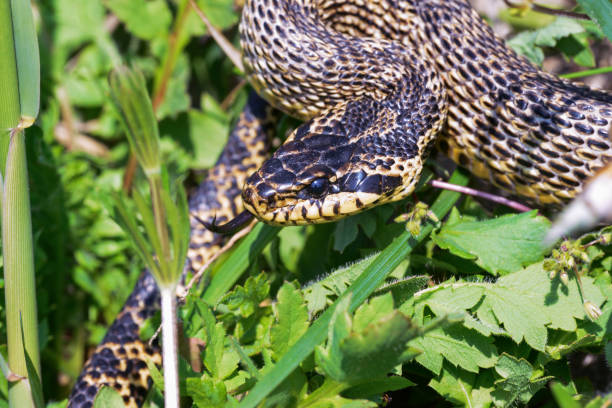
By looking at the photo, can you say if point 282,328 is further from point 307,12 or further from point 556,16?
point 556,16

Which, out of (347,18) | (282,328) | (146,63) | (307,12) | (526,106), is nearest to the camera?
(282,328)

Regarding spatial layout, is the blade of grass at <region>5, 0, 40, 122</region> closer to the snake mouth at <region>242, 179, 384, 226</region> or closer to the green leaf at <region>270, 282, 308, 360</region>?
the snake mouth at <region>242, 179, 384, 226</region>

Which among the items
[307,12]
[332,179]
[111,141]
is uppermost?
[307,12]

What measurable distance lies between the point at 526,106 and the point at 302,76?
44.9 inches

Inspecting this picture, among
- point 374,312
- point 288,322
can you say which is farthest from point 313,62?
point 374,312

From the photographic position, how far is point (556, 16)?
3.40 metres

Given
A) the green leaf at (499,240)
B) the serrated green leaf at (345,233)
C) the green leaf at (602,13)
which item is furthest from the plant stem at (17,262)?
the green leaf at (602,13)

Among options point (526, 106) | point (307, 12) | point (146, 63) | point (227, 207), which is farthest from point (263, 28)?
point (146, 63)

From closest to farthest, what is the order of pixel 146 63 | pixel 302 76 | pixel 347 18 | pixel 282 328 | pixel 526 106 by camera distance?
pixel 282 328, pixel 526 106, pixel 302 76, pixel 347 18, pixel 146 63

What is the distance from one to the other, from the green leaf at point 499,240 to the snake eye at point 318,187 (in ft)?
1.74

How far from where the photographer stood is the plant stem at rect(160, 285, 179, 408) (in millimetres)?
1887

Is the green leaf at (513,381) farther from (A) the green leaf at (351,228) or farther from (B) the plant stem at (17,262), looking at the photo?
(B) the plant stem at (17,262)

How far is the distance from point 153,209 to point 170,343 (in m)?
0.44

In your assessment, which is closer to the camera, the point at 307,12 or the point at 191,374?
the point at 191,374
